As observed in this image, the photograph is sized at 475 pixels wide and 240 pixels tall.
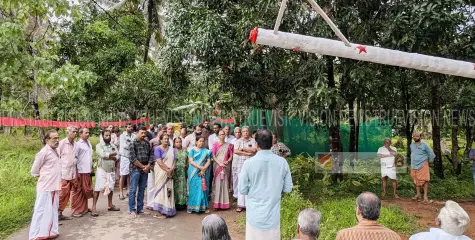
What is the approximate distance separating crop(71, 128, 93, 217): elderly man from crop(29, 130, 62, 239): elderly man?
93 centimetres

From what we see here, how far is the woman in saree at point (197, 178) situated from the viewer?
6.55 metres

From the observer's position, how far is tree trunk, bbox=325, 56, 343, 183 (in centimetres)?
764

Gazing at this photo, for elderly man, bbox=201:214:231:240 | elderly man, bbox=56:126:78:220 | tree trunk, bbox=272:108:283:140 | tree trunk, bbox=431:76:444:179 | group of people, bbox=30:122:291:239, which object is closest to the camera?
elderly man, bbox=201:214:231:240

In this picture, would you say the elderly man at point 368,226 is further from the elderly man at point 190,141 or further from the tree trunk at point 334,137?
the elderly man at point 190,141

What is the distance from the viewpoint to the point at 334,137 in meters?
8.98

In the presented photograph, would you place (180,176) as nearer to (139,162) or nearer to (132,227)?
(139,162)

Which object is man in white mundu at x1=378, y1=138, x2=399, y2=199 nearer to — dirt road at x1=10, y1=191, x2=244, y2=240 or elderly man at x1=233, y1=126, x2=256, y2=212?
elderly man at x1=233, y1=126, x2=256, y2=212

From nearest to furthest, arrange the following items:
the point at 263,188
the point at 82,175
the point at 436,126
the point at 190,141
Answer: the point at 263,188, the point at 82,175, the point at 190,141, the point at 436,126

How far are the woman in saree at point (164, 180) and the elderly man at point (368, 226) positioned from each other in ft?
14.0

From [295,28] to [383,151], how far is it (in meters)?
3.38

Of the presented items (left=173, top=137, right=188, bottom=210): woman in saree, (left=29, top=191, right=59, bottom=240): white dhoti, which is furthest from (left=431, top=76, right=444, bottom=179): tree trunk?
(left=29, top=191, right=59, bottom=240): white dhoti

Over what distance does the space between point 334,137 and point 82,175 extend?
5779mm

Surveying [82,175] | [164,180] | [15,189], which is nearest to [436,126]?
[164,180]

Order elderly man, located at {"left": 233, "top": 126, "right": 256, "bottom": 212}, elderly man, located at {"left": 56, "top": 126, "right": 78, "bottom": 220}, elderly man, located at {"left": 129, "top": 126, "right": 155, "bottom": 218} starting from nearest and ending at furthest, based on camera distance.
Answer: elderly man, located at {"left": 56, "top": 126, "right": 78, "bottom": 220} → elderly man, located at {"left": 129, "top": 126, "right": 155, "bottom": 218} → elderly man, located at {"left": 233, "top": 126, "right": 256, "bottom": 212}
